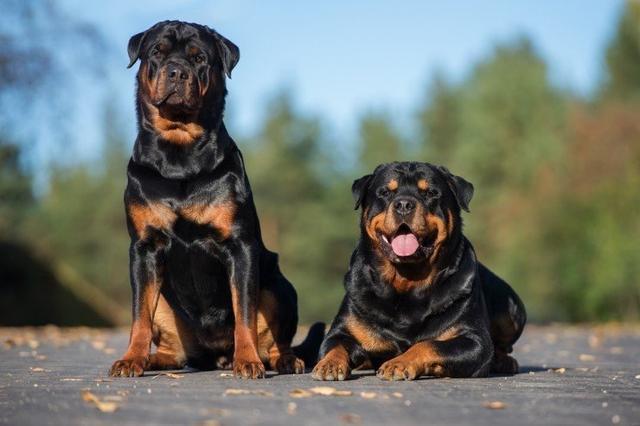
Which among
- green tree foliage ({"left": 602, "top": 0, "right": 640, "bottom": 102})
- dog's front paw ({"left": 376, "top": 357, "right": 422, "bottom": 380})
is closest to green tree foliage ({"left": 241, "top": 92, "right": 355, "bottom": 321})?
green tree foliage ({"left": 602, "top": 0, "right": 640, "bottom": 102})

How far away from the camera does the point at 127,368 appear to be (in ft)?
20.1

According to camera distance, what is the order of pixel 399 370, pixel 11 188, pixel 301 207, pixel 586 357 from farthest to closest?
1. pixel 301 207
2. pixel 11 188
3. pixel 586 357
4. pixel 399 370

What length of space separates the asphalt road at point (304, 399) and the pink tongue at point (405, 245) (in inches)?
32.6

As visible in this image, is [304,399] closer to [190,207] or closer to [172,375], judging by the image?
[172,375]

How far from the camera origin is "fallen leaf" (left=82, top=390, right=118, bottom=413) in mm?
4355

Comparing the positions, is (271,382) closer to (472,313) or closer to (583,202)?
(472,313)

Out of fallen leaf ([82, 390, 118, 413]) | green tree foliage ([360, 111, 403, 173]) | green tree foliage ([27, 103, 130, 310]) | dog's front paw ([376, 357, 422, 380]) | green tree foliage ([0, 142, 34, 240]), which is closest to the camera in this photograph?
fallen leaf ([82, 390, 118, 413])

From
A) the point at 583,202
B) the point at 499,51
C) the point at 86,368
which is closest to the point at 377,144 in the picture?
the point at 499,51

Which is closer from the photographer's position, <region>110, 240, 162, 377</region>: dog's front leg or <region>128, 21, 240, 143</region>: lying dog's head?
<region>110, 240, 162, 377</region>: dog's front leg

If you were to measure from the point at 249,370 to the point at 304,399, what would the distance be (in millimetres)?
1251

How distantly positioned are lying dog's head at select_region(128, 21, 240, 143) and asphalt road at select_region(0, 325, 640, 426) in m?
1.66

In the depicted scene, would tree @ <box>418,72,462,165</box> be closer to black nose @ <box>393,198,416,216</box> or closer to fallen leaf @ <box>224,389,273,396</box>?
black nose @ <box>393,198,416,216</box>

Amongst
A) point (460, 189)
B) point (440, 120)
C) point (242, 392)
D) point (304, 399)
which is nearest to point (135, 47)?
point (460, 189)

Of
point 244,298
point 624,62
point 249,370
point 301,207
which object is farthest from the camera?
point 624,62
